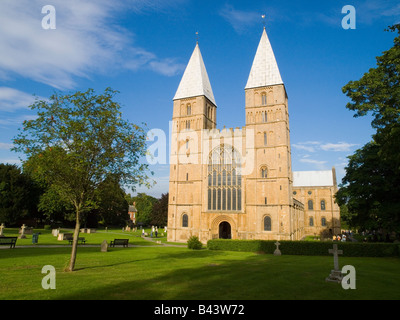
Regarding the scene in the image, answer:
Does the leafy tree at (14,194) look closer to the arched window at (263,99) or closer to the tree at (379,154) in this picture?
the arched window at (263,99)

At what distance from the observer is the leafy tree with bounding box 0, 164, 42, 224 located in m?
49.5

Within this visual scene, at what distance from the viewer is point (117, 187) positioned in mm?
15852

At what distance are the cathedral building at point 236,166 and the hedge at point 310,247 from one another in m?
9.70

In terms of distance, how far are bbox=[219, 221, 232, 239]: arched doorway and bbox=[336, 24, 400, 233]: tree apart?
16616mm

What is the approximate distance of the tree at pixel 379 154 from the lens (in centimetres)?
1902

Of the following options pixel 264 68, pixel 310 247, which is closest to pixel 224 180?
pixel 310 247

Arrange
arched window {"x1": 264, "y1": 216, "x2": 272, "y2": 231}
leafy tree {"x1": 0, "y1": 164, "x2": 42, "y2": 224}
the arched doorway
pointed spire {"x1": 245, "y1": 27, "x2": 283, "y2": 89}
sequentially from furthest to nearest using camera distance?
1. leafy tree {"x1": 0, "y1": 164, "x2": 42, "y2": 224}
2. pointed spire {"x1": 245, "y1": 27, "x2": 283, "y2": 89}
3. the arched doorway
4. arched window {"x1": 264, "y1": 216, "x2": 272, "y2": 231}

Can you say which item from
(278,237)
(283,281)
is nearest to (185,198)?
(278,237)

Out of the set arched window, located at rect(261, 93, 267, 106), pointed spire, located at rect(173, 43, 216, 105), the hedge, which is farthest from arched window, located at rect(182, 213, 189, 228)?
arched window, located at rect(261, 93, 267, 106)

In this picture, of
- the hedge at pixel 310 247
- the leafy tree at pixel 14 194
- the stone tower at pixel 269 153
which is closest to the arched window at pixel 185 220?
the stone tower at pixel 269 153

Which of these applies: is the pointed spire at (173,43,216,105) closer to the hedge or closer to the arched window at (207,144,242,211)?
the arched window at (207,144,242,211)

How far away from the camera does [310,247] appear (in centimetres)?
2600

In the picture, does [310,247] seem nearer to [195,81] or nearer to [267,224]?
[267,224]

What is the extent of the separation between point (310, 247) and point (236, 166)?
17.4 m
